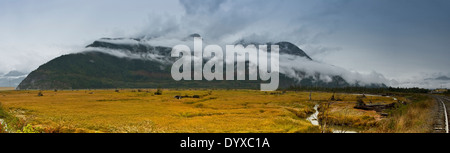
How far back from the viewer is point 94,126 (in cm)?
2661

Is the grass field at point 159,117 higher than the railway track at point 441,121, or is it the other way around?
the railway track at point 441,121

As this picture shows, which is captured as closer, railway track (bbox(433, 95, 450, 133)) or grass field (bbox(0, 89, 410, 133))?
railway track (bbox(433, 95, 450, 133))

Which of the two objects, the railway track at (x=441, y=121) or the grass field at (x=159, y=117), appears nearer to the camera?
the railway track at (x=441, y=121)

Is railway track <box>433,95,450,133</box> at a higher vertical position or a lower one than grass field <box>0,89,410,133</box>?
higher

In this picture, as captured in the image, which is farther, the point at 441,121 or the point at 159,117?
the point at 159,117

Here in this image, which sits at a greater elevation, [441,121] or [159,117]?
[441,121]
